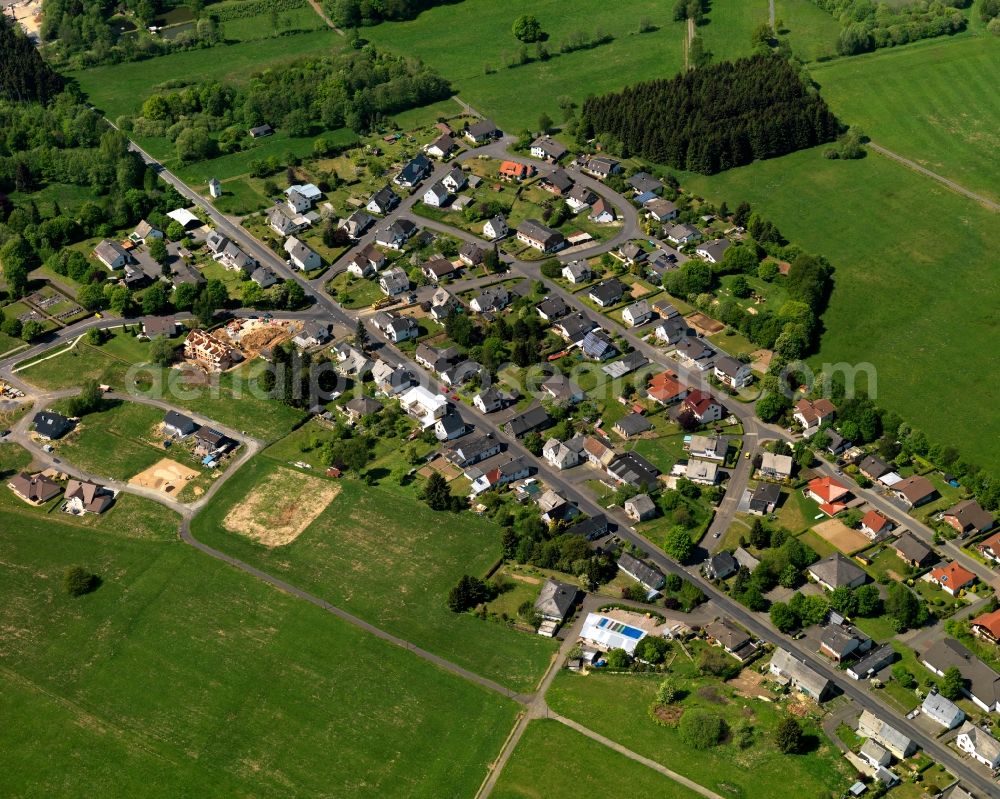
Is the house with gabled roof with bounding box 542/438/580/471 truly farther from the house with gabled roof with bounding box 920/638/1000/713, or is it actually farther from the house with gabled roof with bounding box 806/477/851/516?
the house with gabled roof with bounding box 920/638/1000/713

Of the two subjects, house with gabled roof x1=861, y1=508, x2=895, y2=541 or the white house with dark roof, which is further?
the white house with dark roof

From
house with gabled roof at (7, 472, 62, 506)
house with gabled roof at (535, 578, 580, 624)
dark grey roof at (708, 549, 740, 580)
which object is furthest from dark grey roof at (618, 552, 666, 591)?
house with gabled roof at (7, 472, 62, 506)

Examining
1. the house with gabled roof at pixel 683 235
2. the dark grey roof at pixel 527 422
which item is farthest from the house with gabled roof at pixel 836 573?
the house with gabled roof at pixel 683 235

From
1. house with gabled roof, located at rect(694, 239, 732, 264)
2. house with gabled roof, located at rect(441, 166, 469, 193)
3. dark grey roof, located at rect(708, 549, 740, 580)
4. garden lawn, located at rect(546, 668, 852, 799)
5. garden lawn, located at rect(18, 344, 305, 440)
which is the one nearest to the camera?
garden lawn, located at rect(546, 668, 852, 799)

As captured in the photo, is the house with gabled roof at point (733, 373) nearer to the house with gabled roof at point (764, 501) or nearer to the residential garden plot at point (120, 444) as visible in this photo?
the house with gabled roof at point (764, 501)

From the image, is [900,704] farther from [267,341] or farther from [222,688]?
[267,341]

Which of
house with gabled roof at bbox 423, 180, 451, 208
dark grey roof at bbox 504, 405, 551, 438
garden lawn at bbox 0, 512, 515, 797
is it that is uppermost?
house with gabled roof at bbox 423, 180, 451, 208
